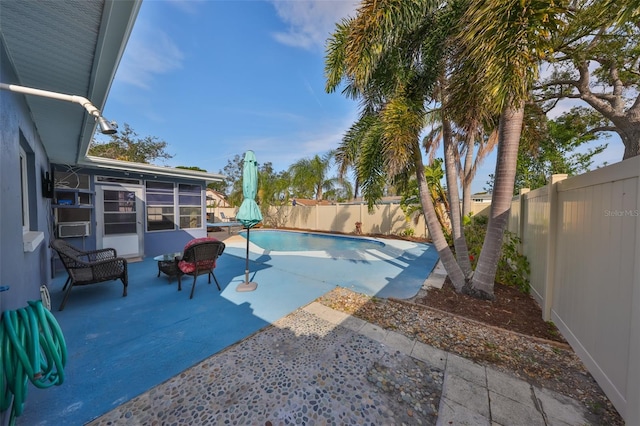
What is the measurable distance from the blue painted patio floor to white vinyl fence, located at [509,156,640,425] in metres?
2.38

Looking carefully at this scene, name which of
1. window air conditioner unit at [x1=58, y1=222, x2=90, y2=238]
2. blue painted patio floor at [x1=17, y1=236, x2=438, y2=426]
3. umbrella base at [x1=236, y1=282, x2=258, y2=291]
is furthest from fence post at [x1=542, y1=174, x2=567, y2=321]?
window air conditioner unit at [x1=58, y1=222, x2=90, y2=238]

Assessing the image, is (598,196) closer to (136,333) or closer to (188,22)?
(136,333)

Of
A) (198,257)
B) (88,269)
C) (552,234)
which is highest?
(552,234)

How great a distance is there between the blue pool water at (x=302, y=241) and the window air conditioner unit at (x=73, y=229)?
6284 millimetres

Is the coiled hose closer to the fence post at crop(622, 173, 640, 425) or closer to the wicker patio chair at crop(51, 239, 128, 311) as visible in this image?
the wicker patio chair at crop(51, 239, 128, 311)

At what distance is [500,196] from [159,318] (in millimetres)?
6215

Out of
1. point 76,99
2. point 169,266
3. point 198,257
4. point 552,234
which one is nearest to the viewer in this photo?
point 76,99

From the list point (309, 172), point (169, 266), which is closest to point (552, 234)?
point (169, 266)

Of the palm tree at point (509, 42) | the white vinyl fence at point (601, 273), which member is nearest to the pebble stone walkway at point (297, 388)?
the white vinyl fence at point (601, 273)

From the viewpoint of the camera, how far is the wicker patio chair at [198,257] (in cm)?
466

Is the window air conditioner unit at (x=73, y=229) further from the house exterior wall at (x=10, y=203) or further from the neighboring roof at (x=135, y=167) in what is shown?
the house exterior wall at (x=10, y=203)

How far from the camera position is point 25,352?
1610 mm

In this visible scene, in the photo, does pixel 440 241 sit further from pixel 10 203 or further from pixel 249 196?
pixel 10 203

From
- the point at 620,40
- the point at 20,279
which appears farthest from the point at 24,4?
the point at 620,40
